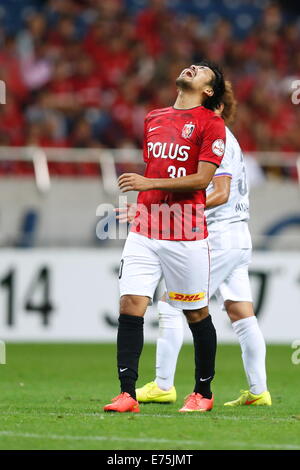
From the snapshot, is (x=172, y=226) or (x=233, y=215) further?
(x=233, y=215)

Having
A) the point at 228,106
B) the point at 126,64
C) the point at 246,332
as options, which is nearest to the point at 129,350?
the point at 246,332

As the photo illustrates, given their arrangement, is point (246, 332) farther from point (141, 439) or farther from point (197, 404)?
point (141, 439)

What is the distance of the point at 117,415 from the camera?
6.32 meters

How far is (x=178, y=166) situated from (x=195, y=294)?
822mm

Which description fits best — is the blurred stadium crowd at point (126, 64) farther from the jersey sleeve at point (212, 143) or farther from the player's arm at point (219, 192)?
the jersey sleeve at point (212, 143)

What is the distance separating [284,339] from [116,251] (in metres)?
2.52

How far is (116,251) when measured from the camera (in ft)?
45.4

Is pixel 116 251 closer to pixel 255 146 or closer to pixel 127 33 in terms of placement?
pixel 255 146

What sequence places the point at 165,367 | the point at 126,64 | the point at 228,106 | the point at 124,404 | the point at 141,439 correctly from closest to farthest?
the point at 141,439 < the point at 124,404 < the point at 228,106 < the point at 165,367 < the point at 126,64

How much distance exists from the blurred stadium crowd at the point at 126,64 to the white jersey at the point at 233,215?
669 centimetres

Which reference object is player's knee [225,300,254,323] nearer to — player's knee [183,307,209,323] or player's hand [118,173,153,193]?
player's knee [183,307,209,323]
